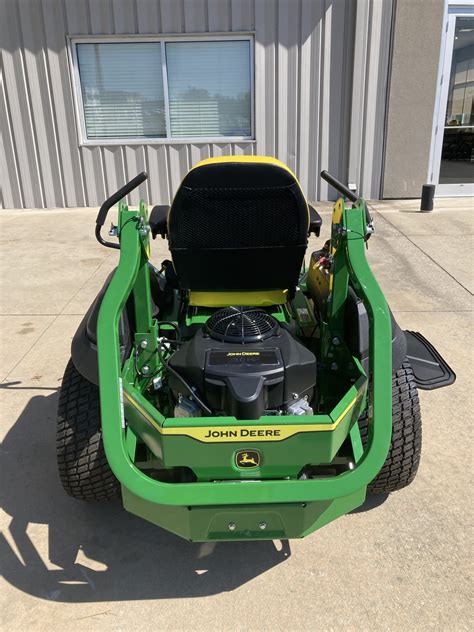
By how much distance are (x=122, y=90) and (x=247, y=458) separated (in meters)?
7.56

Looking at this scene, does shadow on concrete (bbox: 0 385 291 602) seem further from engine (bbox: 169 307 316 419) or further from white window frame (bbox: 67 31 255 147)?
white window frame (bbox: 67 31 255 147)

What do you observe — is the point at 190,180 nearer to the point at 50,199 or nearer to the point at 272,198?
the point at 272,198

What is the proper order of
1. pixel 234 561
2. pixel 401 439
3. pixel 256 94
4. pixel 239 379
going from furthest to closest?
pixel 256 94
pixel 401 439
pixel 234 561
pixel 239 379

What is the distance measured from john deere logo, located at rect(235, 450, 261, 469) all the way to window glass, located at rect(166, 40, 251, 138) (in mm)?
7220

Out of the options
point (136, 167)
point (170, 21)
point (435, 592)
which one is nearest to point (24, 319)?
point (435, 592)

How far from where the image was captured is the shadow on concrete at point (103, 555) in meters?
1.97

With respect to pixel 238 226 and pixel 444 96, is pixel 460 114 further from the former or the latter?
pixel 238 226

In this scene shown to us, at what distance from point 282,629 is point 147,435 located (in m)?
0.79

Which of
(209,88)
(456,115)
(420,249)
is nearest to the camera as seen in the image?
(420,249)

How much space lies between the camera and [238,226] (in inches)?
89.4

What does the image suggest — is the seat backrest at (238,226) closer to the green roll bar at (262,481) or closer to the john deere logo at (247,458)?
the green roll bar at (262,481)

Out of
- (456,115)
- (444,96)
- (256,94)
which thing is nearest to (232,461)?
(256,94)

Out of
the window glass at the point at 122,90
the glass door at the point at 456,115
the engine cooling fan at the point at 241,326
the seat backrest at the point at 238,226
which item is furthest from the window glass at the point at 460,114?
the engine cooling fan at the point at 241,326

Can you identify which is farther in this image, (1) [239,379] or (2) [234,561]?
(2) [234,561]
